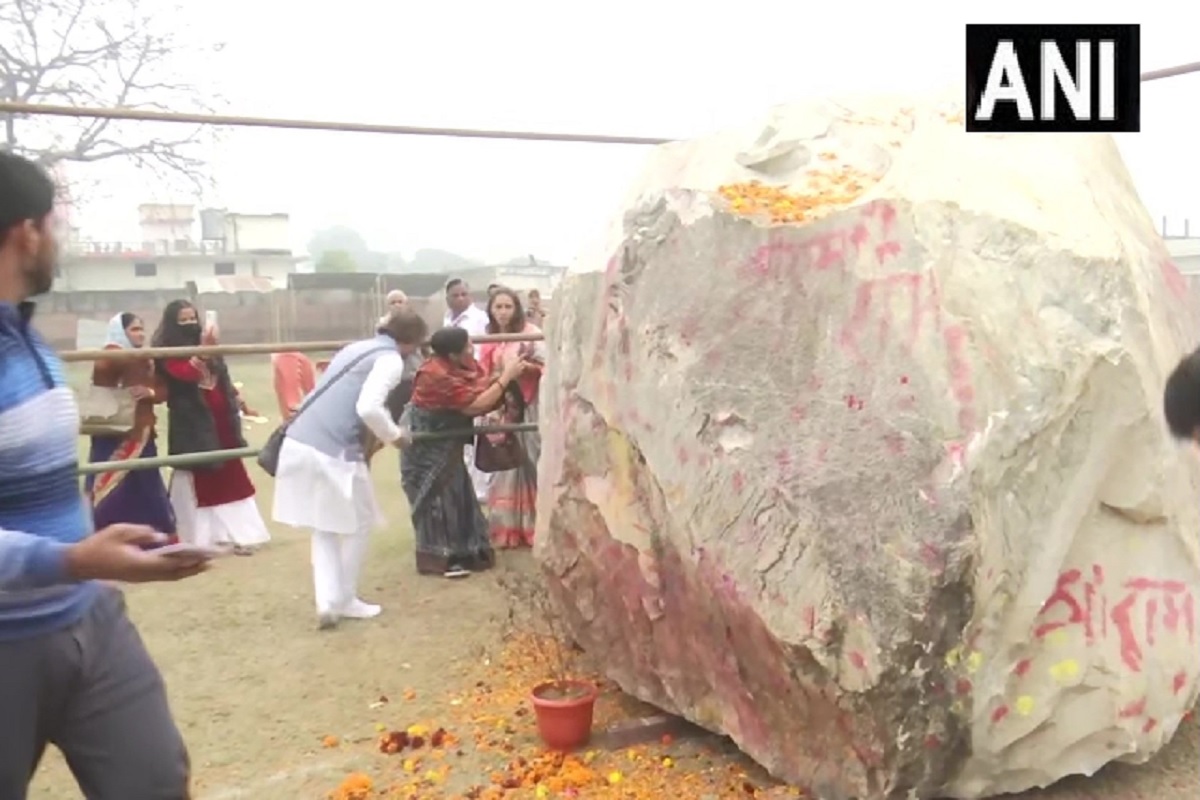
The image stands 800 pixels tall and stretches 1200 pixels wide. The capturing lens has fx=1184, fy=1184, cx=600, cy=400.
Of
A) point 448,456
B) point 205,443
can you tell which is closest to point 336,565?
point 448,456

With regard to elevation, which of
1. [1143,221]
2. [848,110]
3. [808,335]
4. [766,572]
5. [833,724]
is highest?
[848,110]

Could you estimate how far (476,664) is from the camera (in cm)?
450

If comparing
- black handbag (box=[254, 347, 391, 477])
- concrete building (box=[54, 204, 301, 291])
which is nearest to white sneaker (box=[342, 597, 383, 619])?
black handbag (box=[254, 347, 391, 477])

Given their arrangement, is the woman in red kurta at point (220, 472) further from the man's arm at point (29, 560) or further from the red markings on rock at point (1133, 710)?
the red markings on rock at point (1133, 710)

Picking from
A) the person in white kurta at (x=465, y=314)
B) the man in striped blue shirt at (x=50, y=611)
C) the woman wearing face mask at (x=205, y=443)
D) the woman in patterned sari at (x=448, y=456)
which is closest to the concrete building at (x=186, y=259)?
the person in white kurta at (x=465, y=314)

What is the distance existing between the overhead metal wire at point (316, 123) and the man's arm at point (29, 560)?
8.81 ft

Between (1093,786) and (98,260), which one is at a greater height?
(98,260)

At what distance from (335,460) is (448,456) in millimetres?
1048

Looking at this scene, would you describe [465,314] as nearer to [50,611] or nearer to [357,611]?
[357,611]

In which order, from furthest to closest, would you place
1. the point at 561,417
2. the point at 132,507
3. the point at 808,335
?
the point at 132,507
the point at 561,417
the point at 808,335

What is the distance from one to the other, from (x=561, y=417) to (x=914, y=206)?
4.74 ft

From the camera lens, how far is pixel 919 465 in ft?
9.20

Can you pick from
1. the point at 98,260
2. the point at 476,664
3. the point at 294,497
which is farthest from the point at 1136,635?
the point at 98,260

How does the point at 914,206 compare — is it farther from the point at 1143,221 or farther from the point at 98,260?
the point at 98,260
